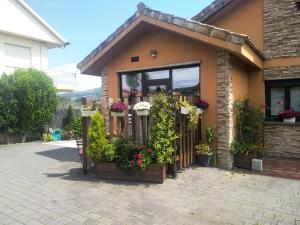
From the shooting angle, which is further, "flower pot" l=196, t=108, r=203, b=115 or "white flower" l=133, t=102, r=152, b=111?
"flower pot" l=196, t=108, r=203, b=115

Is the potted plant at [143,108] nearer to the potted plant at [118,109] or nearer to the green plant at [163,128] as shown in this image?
the green plant at [163,128]

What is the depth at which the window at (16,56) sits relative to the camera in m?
17.5

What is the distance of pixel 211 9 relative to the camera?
30.5 ft

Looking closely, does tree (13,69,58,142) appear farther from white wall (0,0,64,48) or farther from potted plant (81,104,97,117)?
potted plant (81,104,97,117)

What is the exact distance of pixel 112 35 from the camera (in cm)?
831

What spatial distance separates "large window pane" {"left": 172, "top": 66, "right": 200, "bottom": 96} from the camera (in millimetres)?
7898

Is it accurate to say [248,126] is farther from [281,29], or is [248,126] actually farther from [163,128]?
[281,29]

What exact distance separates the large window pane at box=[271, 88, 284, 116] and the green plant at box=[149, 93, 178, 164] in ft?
15.3

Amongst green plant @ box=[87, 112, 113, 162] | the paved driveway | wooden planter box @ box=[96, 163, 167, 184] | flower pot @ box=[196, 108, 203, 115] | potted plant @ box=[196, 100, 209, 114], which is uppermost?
potted plant @ box=[196, 100, 209, 114]

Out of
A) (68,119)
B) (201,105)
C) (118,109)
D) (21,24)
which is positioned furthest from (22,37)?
(201,105)

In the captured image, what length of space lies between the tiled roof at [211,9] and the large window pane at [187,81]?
9.34 feet

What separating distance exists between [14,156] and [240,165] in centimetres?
811

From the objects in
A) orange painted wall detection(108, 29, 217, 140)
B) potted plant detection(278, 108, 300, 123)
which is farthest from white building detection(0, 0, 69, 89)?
potted plant detection(278, 108, 300, 123)

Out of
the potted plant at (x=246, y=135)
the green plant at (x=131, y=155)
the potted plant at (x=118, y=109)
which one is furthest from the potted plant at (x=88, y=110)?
A: the potted plant at (x=246, y=135)
